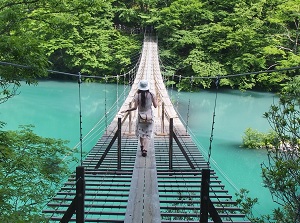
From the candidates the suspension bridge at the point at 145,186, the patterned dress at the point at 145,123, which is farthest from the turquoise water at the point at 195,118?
the patterned dress at the point at 145,123

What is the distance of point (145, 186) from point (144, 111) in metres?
0.80

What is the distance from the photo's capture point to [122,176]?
3.06m

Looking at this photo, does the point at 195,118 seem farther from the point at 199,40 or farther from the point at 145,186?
the point at 145,186

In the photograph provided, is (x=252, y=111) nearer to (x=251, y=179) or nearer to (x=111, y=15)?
Result: (x=251, y=179)

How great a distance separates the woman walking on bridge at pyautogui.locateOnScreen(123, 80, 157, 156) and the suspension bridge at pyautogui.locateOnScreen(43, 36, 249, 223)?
144 millimetres

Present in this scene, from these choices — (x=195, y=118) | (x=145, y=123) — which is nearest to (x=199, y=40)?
(x=195, y=118)

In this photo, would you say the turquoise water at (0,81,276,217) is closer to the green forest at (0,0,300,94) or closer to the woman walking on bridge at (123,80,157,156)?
the green forest at (0,0,300,94)

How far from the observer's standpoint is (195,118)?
10.1 meters

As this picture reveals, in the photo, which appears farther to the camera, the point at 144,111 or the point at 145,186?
the point at 144,111

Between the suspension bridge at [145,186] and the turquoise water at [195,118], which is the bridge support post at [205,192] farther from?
the turquoise water at [195,118]

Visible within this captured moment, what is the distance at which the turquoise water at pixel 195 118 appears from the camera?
21.4 feet

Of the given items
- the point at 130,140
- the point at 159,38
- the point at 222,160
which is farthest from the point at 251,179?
the point at 159,38

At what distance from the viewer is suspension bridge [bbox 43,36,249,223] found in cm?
175

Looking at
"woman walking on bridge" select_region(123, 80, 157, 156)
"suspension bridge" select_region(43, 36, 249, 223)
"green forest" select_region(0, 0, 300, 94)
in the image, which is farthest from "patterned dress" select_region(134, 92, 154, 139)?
"green forest" select_region(0, 0, 300, 94)
